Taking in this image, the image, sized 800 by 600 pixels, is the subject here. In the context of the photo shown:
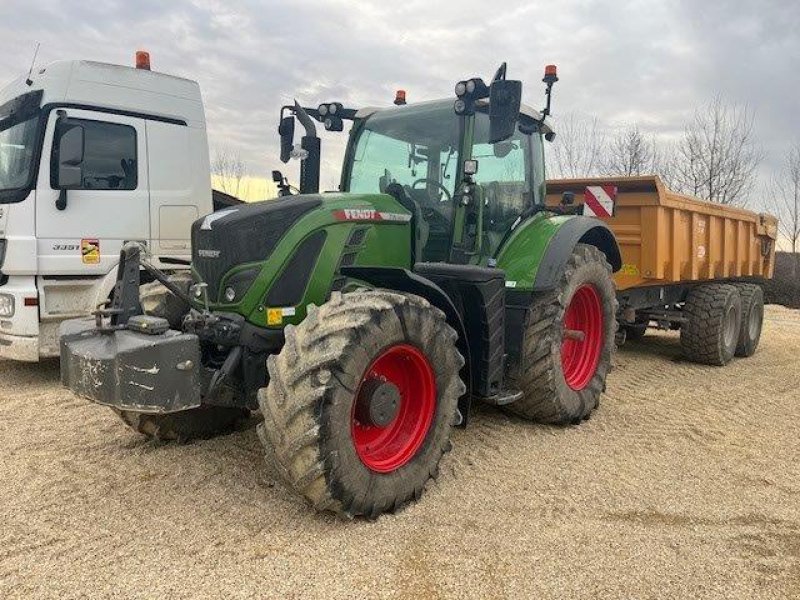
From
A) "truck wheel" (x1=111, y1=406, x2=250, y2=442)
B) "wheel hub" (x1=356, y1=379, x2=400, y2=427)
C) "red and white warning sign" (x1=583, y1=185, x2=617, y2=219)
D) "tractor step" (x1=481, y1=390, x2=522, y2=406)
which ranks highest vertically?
"red and white warning sign" (x1=583, y1=185, x2=617, y2=219)

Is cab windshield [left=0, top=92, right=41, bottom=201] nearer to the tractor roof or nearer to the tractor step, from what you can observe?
the tractor roof

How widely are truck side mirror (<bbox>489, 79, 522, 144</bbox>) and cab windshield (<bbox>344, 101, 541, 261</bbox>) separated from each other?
582 mm

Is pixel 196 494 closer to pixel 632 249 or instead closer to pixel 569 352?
pixel 569 352

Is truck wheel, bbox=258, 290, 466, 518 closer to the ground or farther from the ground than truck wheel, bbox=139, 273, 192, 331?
closer to the ground

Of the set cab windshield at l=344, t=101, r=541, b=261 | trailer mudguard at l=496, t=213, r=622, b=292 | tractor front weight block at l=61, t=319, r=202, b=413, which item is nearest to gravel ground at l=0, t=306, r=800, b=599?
tractor front weight block at l=61, t=319, r=202, b=413

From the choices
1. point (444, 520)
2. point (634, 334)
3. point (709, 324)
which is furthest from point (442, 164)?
point (634, 334)

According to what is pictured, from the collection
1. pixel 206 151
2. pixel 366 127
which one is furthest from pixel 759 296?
pixel 206 151

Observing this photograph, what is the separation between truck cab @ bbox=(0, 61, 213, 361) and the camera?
19.3ft

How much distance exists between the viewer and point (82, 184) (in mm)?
6086

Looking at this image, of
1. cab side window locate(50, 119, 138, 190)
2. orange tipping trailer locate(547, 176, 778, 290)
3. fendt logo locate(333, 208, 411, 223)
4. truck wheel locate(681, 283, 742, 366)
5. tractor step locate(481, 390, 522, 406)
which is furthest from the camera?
truck wheel locate(681, 283, 742, 366)

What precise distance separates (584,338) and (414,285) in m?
1.89

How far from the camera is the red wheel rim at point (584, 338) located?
5195 mm

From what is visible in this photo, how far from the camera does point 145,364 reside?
9.81ft

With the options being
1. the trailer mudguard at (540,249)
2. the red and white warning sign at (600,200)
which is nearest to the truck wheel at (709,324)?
the red and white warning sign at (600,200)
